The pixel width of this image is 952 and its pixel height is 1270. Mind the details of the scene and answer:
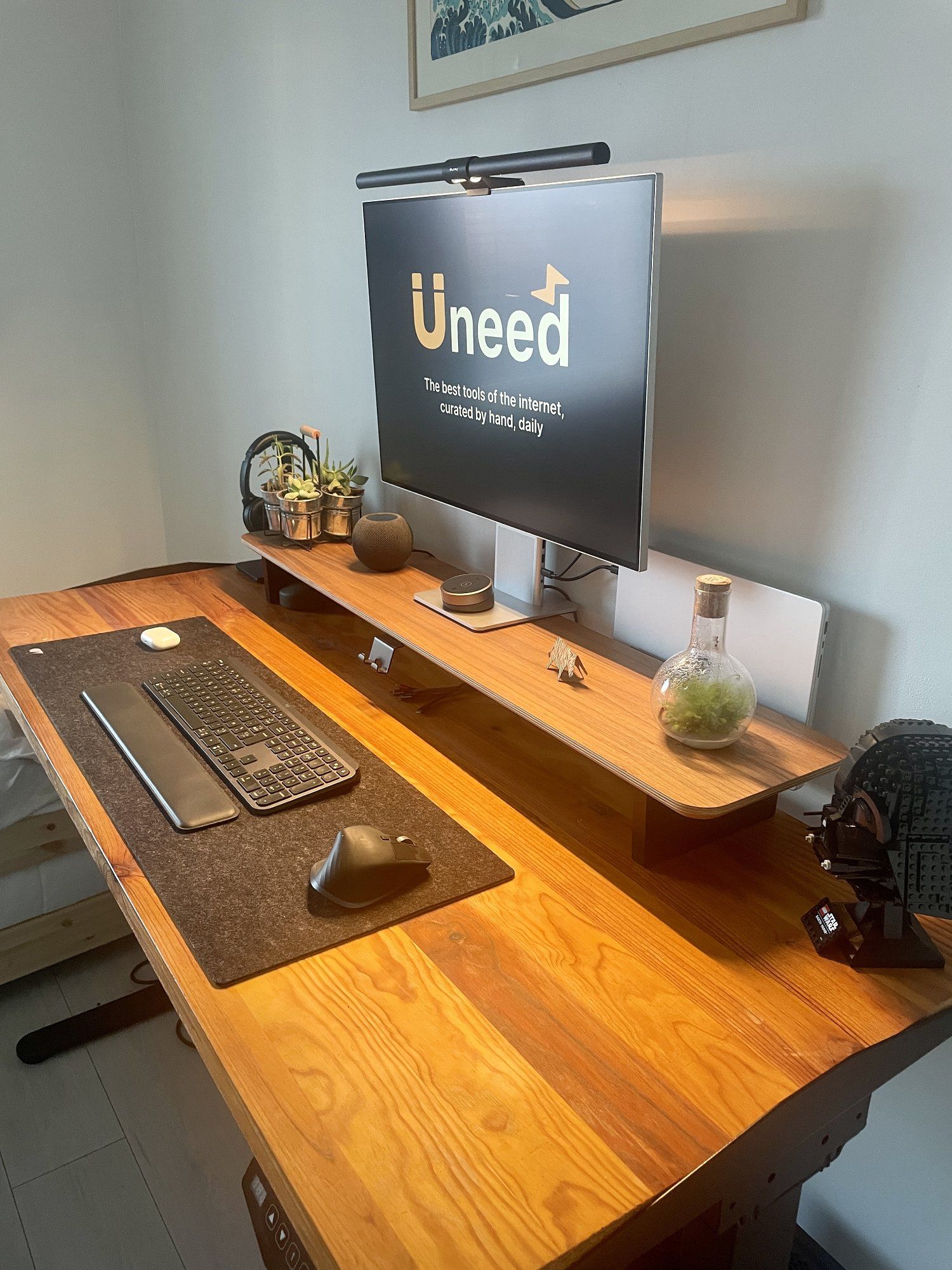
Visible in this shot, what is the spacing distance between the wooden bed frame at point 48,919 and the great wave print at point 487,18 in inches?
59.1

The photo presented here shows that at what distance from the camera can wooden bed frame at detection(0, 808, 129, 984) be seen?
1784 millimetres

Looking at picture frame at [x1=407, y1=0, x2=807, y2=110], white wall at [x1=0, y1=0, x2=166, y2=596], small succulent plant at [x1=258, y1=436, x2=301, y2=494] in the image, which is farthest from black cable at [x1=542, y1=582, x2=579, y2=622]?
white wall at [x1=0, y1=0, x2=166, y2=596]

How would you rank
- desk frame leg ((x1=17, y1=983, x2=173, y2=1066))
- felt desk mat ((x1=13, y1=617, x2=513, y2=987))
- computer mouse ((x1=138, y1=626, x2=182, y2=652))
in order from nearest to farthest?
felt desk mat ((x1=13, y1=617, x2=513, y2=987)) < computer mouse ((x1=138, y1=626, x2=182, y2=652)) < desk frame leg ((x1=17, y1=983, x2=173, y2=1066))

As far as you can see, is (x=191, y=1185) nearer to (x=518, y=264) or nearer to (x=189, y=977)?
(x=189, y=977)

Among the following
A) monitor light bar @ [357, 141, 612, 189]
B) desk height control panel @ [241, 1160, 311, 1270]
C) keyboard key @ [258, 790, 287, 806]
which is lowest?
desk height control panel @ [241, 1160, 311, 1270]

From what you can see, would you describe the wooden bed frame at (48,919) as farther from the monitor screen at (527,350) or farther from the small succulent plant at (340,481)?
the monitor screen at (527,350)

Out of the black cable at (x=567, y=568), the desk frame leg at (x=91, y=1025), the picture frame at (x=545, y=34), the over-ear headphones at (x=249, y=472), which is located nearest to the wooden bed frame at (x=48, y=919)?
the desk frame leg at (x=91, y=1025)

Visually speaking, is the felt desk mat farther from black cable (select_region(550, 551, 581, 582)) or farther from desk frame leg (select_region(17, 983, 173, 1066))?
desk frame leg (select_region(17, 983, 173, 1066))

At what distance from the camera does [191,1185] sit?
150 centimetres

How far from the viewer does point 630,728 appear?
3.46ft

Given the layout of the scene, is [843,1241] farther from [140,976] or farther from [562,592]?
[140,976]

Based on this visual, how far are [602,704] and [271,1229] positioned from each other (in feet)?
2.73

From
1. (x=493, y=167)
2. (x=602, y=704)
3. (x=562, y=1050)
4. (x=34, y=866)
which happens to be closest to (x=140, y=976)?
(x=34, y=866)

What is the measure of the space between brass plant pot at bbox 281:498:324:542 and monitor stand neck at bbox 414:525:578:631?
14.4 inches
